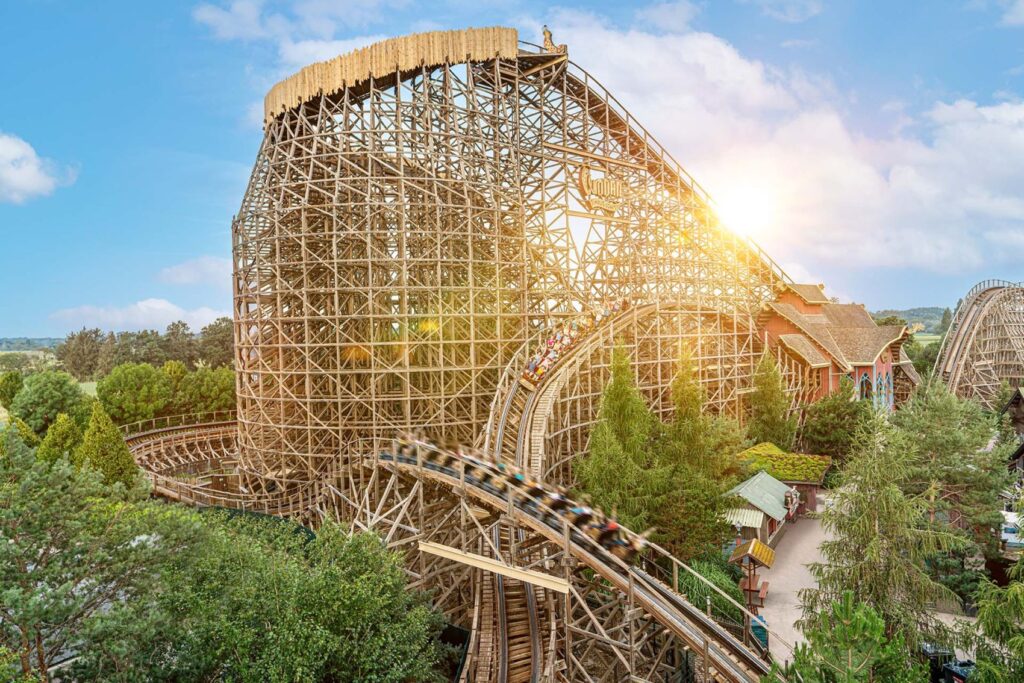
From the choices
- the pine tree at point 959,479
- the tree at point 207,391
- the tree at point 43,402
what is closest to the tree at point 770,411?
A: the pine tree at point 959,479

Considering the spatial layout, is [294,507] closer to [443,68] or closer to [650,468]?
[650,468]

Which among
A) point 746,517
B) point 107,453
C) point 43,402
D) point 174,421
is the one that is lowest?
point 746,517

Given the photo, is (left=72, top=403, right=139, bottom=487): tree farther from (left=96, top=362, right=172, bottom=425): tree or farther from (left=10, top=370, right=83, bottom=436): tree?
(left=96, top=362, right=172, bottom=425): tree

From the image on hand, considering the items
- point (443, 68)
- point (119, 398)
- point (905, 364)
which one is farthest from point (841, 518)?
point (119, 398)

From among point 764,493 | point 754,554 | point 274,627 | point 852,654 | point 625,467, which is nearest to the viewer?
point 852,654

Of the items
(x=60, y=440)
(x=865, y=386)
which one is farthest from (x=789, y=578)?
(x=60, y=440)

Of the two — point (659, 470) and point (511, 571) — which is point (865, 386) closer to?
point (659, 470)

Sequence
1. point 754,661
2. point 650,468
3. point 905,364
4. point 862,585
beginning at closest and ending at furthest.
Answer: point 754,661, point 862,585, point 650,468, point 905,364
